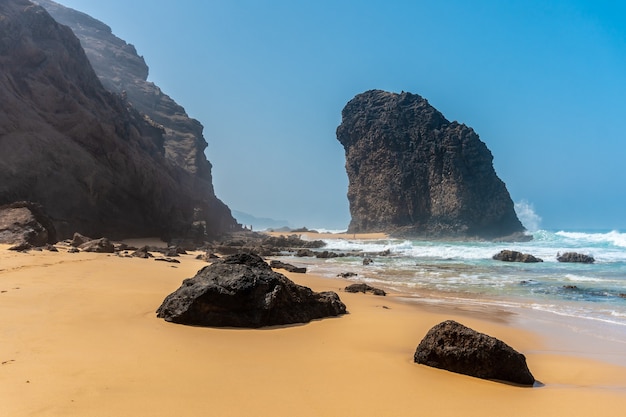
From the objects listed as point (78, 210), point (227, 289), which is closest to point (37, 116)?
point (78, 210)

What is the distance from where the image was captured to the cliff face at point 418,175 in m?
63.2

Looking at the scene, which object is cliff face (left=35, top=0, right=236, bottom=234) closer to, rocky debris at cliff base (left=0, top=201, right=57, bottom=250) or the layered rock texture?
the layered rock texture

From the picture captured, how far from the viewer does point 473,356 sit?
367 centimetres

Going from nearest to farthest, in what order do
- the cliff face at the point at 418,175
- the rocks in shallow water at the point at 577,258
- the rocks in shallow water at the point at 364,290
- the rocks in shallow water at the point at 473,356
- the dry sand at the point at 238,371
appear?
the dry sand at the point at 238,371 < the rocks in shallow water at the point at 473,356 < the rocks in shallow water at the point at 364,290 < the rocks in shallow water at the point at 577,258 < the cliff face at the point at 418,175

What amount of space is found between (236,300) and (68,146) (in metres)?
22.6

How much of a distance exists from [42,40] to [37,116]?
26.0ft

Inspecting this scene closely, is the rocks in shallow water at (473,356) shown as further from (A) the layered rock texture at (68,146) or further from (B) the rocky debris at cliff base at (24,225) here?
(A) the layered rock texture at (68,146)

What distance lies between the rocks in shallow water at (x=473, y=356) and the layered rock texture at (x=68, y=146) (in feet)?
68.2

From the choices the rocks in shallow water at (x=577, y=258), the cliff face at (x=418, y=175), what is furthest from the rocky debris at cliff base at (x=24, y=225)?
the cliff face at (x=418, y=175)

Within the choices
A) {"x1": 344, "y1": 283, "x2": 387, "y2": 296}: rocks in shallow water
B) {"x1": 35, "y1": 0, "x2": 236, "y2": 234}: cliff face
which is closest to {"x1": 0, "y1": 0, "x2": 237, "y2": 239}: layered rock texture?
{"x1": 35, "y1": 0, "x2": 236, "y2": 234}: cliff face

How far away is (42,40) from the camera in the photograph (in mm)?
26953

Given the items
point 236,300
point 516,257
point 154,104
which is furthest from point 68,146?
point 154,104

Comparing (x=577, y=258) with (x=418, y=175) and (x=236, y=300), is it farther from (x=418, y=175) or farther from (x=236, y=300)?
(x=418, y=175)

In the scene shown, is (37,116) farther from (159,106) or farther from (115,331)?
(159,106)
